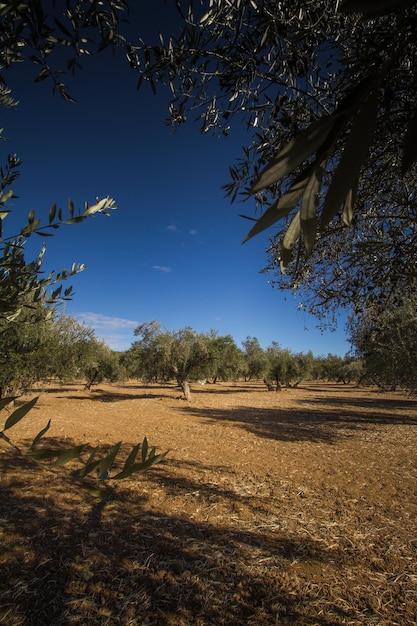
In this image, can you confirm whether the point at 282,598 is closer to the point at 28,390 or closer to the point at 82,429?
the point at 82,429

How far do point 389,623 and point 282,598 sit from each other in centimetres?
106

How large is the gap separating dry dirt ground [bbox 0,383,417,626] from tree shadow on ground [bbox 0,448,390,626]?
0.02m

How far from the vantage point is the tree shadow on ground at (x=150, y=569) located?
119 inches

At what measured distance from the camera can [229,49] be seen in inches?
107

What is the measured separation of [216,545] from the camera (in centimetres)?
421

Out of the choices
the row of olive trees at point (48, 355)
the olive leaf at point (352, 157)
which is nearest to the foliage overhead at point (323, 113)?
the olive leaf at point (352, 157)

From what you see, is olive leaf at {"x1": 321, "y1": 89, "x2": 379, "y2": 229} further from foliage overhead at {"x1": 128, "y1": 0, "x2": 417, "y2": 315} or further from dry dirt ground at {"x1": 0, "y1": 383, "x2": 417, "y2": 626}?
dry dirt ground at {"x1": 0, "y1": 383, "x2": 417, "y2": 626}

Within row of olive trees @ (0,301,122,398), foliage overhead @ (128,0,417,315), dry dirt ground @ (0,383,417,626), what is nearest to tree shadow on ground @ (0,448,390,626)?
dry dirt ground @ (0,383,417,626)

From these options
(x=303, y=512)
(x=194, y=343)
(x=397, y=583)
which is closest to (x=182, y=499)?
(x=303, y=512)

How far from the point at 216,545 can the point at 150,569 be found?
102 cm

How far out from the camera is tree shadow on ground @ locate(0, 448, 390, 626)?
303 centimetres

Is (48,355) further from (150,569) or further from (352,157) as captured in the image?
(352,157)

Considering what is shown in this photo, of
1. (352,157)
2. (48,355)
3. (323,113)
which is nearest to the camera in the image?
(352,157)

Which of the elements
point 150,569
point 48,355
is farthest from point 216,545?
point 48,355
